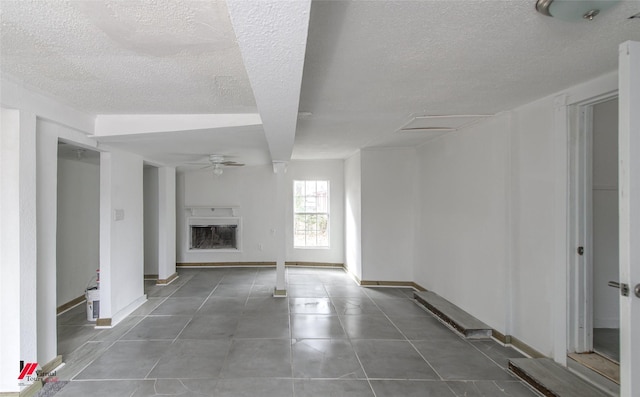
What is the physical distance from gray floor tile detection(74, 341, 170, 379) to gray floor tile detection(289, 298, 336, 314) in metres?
1.67

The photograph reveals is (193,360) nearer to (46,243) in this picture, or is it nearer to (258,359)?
(258,359)

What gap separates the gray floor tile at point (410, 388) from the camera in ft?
7.97

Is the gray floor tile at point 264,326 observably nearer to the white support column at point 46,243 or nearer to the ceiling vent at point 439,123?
the white support column at point 46,243

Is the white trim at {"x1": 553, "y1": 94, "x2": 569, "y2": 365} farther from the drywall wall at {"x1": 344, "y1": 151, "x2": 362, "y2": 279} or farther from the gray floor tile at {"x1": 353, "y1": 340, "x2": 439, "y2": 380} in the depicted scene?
the drywall wall at {"x1": 344, "y1": 151, "x2": 362, "y2": 279}

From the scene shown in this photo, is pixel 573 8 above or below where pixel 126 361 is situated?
above

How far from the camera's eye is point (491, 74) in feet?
7.23

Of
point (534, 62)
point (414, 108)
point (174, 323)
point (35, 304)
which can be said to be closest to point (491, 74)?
point (534, 62)

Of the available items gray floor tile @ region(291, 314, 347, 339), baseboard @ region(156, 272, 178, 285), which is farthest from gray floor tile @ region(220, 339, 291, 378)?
baseboard @ region(156, 272, 178, 285)

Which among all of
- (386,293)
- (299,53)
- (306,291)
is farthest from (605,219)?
(306,291)

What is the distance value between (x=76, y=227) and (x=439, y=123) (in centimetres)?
513

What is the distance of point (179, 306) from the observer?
4492mm

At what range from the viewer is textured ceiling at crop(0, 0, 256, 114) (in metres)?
1.41

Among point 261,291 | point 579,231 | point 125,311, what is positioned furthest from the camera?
Answer: point 261,291

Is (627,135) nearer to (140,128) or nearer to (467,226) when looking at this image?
(467,226)
